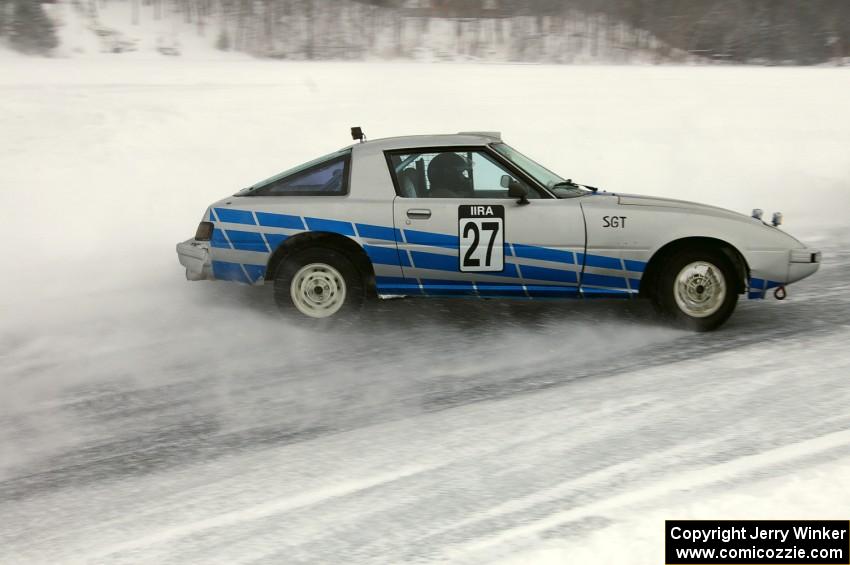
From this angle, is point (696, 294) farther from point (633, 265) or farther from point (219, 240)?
point (219, 240)

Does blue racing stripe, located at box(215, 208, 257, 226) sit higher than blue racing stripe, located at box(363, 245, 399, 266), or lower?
higher

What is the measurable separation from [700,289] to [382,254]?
2.34 meters

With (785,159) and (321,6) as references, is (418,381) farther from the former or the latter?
(321,6)

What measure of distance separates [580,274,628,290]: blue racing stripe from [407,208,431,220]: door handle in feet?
4.02

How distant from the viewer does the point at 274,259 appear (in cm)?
750

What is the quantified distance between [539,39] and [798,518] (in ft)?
61.9

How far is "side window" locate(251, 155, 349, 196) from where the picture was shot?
7.57m

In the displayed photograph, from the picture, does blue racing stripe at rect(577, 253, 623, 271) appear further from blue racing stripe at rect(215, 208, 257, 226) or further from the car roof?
blue racing stripe at rect(215, 208, 257, 226)

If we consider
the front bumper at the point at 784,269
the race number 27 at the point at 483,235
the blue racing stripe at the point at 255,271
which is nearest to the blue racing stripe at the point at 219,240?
the blue racing stripe at the point at 255,271

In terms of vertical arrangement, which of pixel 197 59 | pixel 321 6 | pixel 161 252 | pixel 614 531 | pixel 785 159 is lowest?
pixel 614 531

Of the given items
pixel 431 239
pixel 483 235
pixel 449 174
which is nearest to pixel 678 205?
pixel 483 235

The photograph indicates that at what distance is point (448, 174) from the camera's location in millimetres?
7391

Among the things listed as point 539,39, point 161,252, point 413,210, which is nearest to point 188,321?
point 413,210

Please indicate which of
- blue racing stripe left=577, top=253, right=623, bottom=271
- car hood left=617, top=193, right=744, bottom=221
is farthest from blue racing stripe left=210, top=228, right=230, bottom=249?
car hood left=617, top=193, right=744, bottom=221
